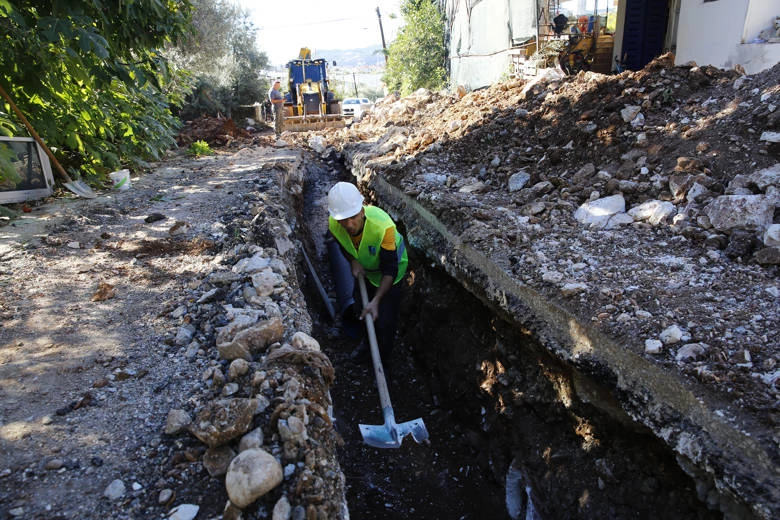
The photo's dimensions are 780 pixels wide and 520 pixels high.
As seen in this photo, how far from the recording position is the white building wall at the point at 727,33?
539 centimetres

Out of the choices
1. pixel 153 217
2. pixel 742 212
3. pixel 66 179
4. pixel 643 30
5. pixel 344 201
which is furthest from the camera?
pixel 643 30

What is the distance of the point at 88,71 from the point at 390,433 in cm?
413

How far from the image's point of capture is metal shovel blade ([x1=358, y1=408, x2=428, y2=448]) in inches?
125

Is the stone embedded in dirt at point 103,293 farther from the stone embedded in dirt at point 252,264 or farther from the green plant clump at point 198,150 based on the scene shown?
the green plant clump at point 198,150

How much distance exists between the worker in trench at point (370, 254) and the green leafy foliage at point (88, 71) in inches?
74.3

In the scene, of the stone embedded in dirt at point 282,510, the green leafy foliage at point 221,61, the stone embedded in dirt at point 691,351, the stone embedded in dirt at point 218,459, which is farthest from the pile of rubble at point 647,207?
the green leafy foliage at point 221,61

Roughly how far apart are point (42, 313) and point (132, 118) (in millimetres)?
5423

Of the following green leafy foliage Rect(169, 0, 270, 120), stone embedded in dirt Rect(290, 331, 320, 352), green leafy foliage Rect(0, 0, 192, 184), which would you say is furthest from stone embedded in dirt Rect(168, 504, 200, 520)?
green leafy foliage Rect(169, 0, 270, 120)

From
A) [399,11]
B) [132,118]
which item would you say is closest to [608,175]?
[132,118]

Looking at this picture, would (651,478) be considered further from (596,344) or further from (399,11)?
(399,11)

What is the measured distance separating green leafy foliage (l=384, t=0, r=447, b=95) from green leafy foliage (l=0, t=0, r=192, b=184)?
1005 cm

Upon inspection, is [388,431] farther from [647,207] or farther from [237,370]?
[647,207]

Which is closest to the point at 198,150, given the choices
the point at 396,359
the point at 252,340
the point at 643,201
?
the point at 396,359

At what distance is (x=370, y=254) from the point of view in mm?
3859
